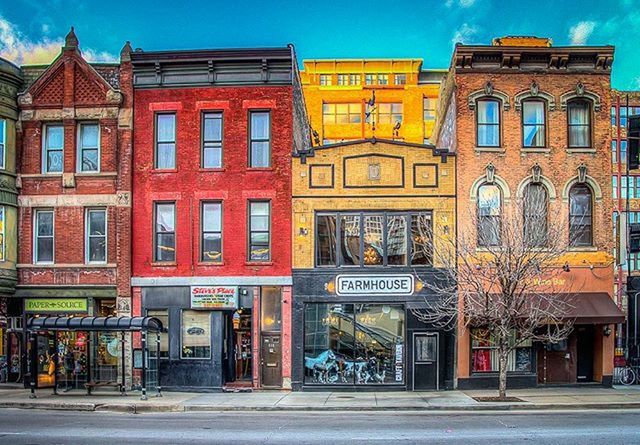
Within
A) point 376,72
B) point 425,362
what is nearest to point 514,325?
point 425,362

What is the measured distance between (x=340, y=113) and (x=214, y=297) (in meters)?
45.9

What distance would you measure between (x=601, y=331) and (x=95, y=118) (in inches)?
828

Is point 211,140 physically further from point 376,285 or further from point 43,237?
point 376,285

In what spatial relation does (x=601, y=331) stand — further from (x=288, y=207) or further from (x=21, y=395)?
(x=21, y=395)

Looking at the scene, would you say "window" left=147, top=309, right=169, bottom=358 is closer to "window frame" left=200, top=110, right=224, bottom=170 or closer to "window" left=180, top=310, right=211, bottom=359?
"window" left=180, top=310, right=211, bottom=359

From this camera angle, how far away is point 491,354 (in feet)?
83.0

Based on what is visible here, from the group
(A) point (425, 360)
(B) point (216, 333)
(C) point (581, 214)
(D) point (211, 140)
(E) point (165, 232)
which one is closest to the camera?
(A) point (425, 360)

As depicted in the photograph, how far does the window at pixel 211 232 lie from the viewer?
1041 inches

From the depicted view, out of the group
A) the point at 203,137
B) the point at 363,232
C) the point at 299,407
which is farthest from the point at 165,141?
the point at 299,407

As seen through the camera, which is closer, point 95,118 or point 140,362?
point 140,362

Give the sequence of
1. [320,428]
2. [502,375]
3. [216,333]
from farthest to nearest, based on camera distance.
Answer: [216,333], [502,375], [320,428]

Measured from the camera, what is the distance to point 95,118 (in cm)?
2703

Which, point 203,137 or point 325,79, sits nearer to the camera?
point 203,137

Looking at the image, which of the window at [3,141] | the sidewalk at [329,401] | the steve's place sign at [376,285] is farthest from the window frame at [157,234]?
the steve's place sign at [376,285]
